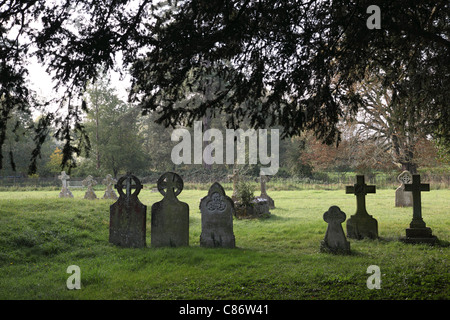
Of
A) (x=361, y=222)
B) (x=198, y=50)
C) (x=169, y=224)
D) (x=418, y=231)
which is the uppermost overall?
(x=198, y=50)

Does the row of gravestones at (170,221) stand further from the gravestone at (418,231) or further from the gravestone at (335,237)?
the gravestone at (335,237)

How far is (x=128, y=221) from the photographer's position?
8141mm

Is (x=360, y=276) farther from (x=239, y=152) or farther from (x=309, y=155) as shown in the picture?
(x=239, y=152)

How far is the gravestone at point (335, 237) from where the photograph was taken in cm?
741

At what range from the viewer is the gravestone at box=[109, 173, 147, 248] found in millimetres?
Result: 8062

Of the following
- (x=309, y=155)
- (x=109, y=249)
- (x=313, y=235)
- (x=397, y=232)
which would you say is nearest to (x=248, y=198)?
(x=313, y=235)

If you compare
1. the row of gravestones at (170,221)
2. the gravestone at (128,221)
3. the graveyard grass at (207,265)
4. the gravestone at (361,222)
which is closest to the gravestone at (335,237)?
the graveyard grass at (207,265)

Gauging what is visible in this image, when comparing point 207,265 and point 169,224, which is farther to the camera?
point 169,224

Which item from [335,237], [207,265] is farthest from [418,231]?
[207,265]

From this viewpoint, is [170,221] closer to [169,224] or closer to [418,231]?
[169,224]

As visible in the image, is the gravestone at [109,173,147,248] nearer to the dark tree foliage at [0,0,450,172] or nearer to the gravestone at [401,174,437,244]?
the dark tree foliage at [0,0,450,172]

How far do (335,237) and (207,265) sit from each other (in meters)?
2.86

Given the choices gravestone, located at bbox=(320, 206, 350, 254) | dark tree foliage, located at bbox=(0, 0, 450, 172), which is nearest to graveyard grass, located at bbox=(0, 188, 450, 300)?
gravestone, located at bbox=(320, 206, 350, 254)

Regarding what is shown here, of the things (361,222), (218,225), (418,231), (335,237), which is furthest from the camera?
(361,222)
